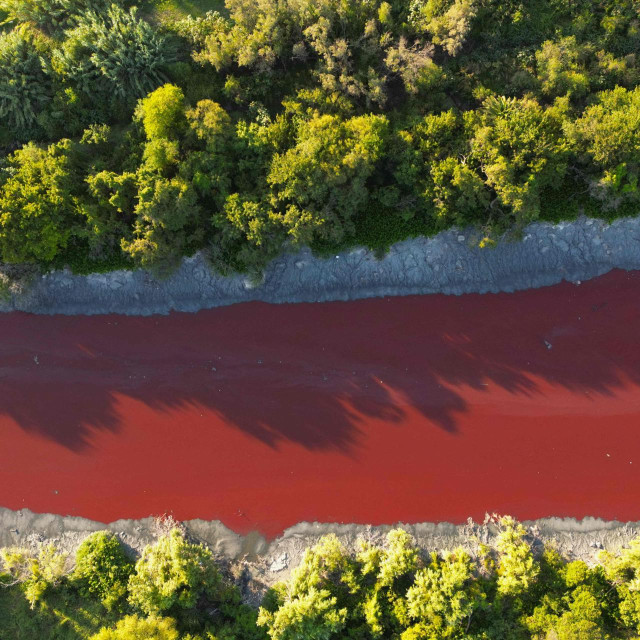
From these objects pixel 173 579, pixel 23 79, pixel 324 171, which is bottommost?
pixel 173 579

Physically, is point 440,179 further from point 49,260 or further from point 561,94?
point 49,260

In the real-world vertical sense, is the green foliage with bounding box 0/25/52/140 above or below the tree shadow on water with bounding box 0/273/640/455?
above

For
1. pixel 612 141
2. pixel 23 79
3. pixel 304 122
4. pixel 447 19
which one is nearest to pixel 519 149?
pixel 612 141

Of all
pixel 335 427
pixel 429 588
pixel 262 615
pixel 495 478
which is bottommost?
pixel 262 615

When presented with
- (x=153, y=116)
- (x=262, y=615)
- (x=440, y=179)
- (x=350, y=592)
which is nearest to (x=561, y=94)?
(x=440, y=179)

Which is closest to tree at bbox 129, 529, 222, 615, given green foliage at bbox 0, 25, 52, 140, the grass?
green foliage at bbox 0, 25, 52, 140

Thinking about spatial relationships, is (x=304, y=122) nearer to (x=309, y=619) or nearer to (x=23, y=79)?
(x=23, y=79)

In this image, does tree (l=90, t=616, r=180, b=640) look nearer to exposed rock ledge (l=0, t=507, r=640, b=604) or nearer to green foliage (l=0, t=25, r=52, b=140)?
exposed rock ledge (l=0, t=507, r=640, b=604)
